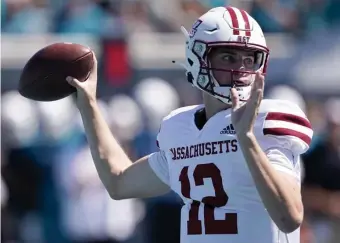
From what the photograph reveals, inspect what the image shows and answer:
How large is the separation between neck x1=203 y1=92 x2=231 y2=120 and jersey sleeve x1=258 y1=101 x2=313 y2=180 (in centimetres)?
20

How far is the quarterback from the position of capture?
9.24 ft

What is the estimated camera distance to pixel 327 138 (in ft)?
23.2

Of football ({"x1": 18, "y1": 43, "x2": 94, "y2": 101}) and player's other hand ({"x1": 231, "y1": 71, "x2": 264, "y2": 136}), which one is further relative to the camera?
football ({"x1": 18, "y1": 43, "x2": 94, "y2": 101})

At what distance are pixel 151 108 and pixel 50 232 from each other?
1.20 metres

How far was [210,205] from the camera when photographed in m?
3.02

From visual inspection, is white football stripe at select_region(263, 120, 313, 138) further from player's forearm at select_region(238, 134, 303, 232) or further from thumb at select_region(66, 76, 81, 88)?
thumb at select_region(66, 76, 81, 88)

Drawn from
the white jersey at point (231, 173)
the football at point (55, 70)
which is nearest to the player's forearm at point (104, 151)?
the football at point (55, 70)

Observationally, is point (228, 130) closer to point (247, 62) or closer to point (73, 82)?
point (247, 62)

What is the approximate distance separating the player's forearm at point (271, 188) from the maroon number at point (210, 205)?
0.92 feet

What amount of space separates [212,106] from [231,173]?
0.30 meters

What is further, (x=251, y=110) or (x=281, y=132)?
(x=281, y=132)

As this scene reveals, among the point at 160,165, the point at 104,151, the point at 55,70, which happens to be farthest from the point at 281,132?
the point at 55,70

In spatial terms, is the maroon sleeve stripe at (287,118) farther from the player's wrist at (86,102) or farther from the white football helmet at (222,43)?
the player's wrist at (86,102)

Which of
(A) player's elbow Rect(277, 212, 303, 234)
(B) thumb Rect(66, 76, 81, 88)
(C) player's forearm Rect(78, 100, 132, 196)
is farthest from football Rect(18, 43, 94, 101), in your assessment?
(A) player's elbow Rect(277, 212, 303, 234)
